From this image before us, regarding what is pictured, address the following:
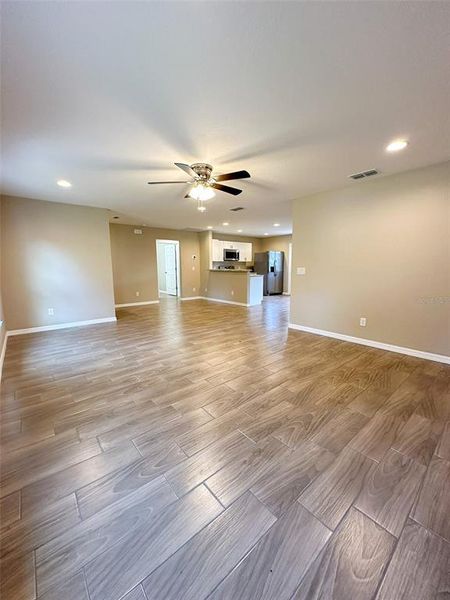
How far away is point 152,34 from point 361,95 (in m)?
1.48

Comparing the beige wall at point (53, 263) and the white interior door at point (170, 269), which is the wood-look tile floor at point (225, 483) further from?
the white interior door at point (170, 269)

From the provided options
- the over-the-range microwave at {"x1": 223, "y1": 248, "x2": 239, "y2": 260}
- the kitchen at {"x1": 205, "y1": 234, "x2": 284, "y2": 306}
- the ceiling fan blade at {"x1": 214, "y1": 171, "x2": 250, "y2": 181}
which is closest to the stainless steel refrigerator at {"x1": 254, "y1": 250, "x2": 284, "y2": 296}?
the kitchen at {"x1": 205, "y1": 234, "x2": 284, "y2": 306}

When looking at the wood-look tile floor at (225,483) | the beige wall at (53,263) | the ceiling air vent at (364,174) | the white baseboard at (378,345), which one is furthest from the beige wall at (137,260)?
the ceiling air vent at (364,174)

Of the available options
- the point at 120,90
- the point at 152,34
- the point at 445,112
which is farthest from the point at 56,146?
the point at 445,112

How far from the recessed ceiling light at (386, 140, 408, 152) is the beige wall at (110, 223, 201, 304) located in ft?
21.8

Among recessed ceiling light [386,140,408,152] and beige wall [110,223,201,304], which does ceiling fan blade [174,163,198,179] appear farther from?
beige wall [110,223,201,304]

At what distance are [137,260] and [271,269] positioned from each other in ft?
16.6

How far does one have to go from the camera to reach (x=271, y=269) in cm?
954

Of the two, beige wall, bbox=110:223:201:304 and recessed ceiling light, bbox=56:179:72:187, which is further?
beige wall, bbox=110:223:201:304

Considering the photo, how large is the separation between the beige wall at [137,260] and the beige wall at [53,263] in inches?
77.1

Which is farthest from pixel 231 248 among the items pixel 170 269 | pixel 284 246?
pixel 170 269

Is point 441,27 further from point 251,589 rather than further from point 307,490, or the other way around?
point 251,589

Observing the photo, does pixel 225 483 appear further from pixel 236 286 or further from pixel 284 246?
pixel 284 246

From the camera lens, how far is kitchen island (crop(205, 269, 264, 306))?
23.7 feet
